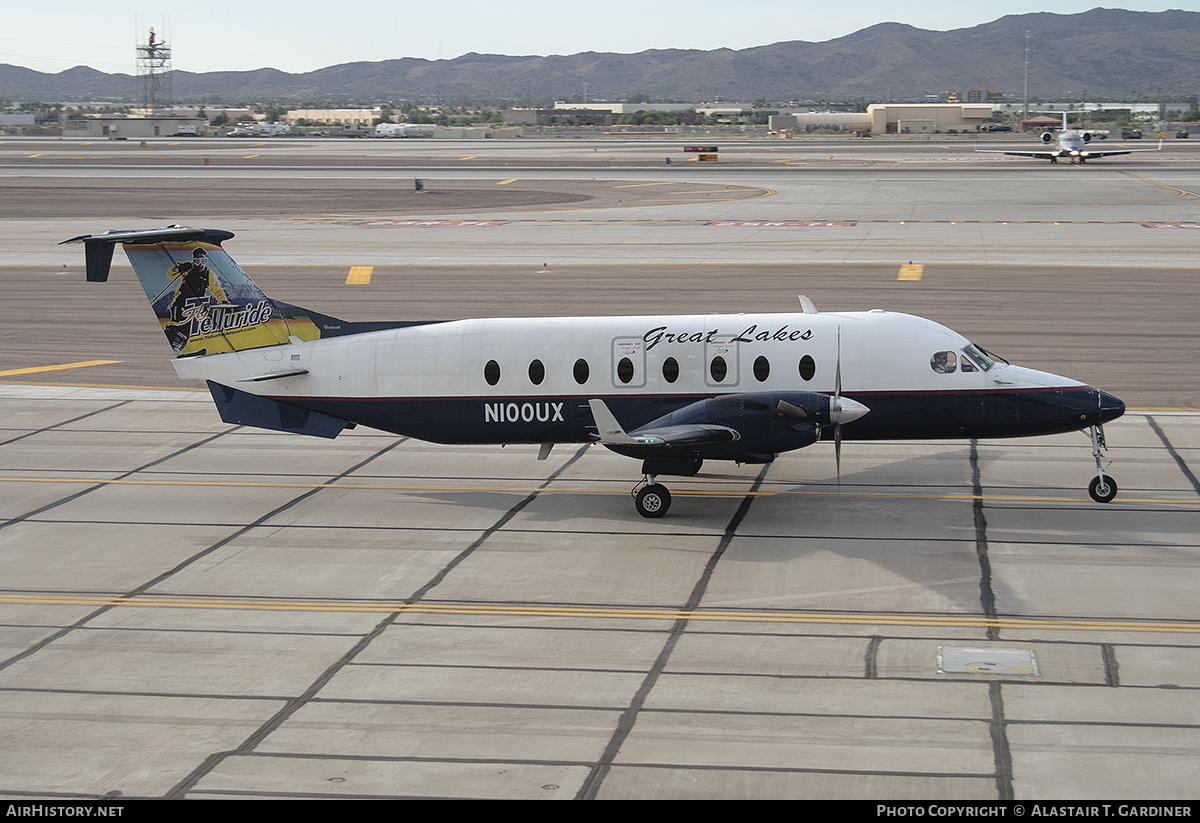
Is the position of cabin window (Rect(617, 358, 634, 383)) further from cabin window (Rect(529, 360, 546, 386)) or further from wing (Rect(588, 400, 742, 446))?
wing (Rect(588, 400, 742, 446))

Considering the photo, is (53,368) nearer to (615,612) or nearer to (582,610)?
(582,610)

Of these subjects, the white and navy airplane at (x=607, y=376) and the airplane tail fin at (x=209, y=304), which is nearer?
the white and navy airplane at (x=607, y=376)

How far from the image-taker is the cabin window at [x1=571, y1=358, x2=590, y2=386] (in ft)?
73.2

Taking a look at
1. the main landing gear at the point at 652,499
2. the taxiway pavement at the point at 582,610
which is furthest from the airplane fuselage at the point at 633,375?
the taxiway pavement at the point at 582,610

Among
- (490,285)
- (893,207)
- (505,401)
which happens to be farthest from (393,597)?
(893,207)

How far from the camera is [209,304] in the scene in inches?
909

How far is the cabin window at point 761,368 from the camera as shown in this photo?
21766 millimetres

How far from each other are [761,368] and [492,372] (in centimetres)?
516

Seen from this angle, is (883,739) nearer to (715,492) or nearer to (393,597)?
(393,597)

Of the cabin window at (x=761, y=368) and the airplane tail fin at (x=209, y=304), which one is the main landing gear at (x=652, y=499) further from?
the airplane tail fin at (x=209, y=304)

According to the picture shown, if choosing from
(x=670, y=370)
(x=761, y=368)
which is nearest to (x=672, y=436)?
(x=670, y=370)

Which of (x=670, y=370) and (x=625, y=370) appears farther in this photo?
(x=625, y=370)

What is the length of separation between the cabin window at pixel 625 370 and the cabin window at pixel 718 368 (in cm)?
149
